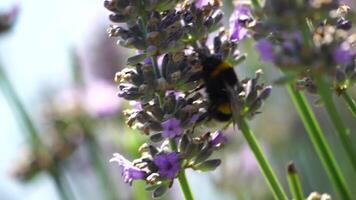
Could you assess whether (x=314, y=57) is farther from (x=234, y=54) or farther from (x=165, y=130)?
(x=234, y=54)

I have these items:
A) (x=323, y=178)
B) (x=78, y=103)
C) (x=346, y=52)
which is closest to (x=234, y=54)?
(x=346, y=52)

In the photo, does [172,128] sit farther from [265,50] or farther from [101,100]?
[101,100]

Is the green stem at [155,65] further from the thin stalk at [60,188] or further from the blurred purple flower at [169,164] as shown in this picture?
the thin stalk at [60,188]

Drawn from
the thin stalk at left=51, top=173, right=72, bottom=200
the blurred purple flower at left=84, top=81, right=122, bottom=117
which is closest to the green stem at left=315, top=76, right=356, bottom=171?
the thin stalk at left=51, top=173, right=72, bottom=200

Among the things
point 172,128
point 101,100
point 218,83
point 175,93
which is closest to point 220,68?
point 218,83

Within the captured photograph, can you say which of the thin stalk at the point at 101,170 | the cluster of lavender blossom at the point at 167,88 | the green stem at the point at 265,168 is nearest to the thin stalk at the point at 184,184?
the cluster of lavender blossom at the point at 167,88

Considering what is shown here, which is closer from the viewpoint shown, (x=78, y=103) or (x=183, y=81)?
(x=183, y=81)
